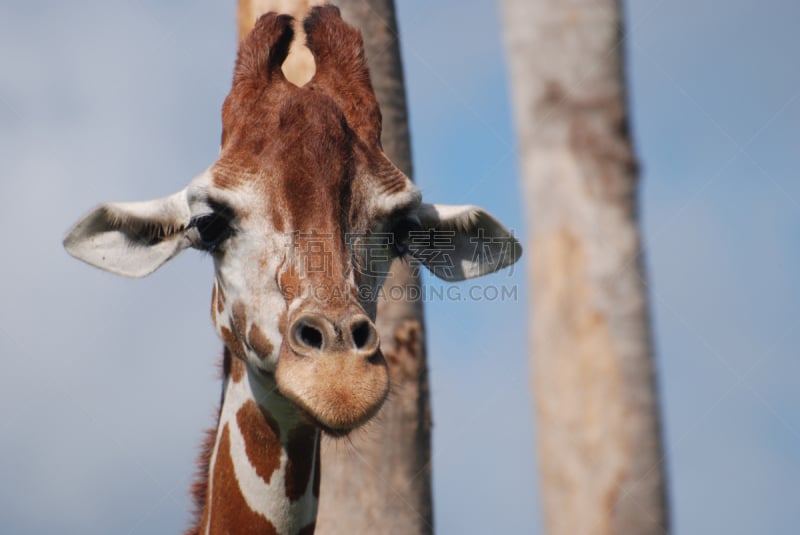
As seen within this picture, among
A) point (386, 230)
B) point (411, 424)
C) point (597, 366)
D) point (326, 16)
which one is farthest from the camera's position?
point (411, 424)

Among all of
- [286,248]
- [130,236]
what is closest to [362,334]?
[286,248]

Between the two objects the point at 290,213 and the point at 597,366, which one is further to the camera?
the point at 290,213

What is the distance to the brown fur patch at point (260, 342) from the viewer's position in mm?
4543

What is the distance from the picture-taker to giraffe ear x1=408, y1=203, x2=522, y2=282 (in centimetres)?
554

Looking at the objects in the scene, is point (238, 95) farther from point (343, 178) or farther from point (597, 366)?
point (597, 366)

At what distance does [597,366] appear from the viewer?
2854 millimetres

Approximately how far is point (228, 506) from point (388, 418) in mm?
2055

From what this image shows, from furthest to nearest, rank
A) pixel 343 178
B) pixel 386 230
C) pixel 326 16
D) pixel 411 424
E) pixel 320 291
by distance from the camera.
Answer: pixel 411 424 → pixel 326 16 → pixel 386 230 → pixel 343 178 → pixel 320 291

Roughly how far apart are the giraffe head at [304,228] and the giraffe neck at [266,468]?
0.21 metres

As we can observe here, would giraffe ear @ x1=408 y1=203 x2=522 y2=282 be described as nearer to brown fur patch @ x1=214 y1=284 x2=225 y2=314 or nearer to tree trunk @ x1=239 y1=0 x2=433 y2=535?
brown fur patch @ x1=214 y1=284 x2=225 y2=314

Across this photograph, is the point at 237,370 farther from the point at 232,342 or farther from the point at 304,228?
the point at 304,228

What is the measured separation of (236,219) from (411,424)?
2.65m

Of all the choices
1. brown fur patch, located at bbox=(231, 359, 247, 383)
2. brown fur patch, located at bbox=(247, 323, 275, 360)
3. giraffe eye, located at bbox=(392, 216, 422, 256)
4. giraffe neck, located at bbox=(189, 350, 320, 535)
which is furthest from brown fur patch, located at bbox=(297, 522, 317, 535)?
giraffe eye, located at bbox=(392, 216, 422, 256)

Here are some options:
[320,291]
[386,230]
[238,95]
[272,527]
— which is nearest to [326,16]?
[238,95]
